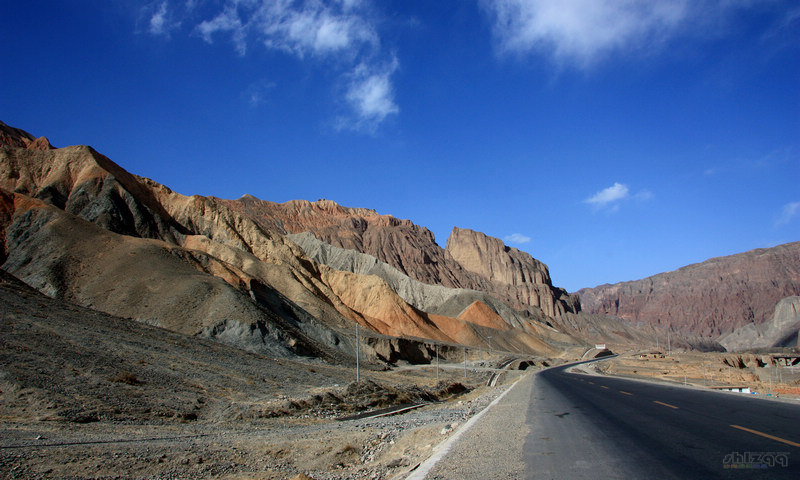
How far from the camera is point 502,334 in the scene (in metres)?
123

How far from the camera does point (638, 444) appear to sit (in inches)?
346

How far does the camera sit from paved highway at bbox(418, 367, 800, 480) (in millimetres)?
6824

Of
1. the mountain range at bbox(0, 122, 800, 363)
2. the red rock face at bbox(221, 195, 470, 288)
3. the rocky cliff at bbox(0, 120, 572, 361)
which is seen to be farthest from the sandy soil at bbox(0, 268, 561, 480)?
the red rock face at bbox(221, 195, 470, 288)

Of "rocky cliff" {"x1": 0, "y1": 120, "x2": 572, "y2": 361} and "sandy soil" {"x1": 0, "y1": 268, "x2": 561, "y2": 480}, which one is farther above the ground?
"rocky cliff" {"x1": 0, "y1": 120, "x2": 572, "y2": 361}

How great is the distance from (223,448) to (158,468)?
2453mm

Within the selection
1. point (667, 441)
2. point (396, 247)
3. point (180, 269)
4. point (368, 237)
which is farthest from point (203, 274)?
point (368, 237)

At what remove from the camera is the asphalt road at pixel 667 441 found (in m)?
6.76

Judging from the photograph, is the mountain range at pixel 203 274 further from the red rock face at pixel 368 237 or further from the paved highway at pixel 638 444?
the paved highway at pixel 638 444

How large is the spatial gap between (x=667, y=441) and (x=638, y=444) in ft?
2.00

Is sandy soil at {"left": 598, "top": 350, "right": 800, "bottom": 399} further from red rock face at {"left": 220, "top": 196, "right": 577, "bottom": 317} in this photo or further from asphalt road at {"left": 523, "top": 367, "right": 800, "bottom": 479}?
red rock face at {"left": 220, "top": 196, "right": 577, "bottom": 317}

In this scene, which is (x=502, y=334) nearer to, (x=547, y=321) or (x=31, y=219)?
(x=547, y=321)

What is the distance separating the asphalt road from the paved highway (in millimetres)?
13

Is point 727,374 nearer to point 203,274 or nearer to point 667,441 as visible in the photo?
point 667,441

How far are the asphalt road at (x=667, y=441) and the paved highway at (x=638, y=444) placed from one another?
1cm
